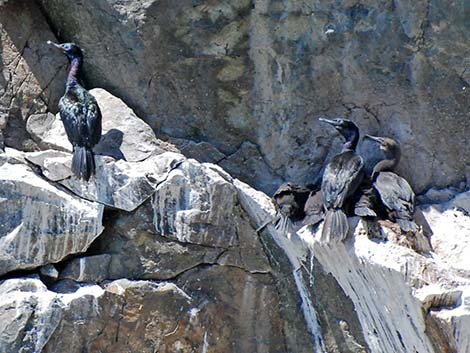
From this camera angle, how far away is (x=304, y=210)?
862 cm

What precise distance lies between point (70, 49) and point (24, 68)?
492 millimetres

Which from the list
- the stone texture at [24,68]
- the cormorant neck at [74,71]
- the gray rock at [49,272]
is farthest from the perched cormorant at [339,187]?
the stone texture at [24,68]

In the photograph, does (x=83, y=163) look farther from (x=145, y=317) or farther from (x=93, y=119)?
(x=145, y=317)

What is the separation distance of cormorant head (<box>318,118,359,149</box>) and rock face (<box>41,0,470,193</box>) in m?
0.39

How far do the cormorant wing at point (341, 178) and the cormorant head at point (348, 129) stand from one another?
0.25 metres

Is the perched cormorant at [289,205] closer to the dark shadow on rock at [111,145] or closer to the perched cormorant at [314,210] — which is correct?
the perched cormorant at [314,210]

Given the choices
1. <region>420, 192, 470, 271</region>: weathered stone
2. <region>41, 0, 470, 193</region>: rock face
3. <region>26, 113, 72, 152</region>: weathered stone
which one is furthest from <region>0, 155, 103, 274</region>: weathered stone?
<region>420, 192, 470, 271</region>: weathered stone

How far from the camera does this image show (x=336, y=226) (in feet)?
27.2

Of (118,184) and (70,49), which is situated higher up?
(70,49)

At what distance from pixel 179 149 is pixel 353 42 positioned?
63.9 inches

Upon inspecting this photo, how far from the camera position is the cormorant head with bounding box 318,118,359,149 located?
891 centimetres

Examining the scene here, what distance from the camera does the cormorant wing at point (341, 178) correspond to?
834 centimetres

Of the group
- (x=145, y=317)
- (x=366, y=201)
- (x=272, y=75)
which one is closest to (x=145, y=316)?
(x=145, y=317)

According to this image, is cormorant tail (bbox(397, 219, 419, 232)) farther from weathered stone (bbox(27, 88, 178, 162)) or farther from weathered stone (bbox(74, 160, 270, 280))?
weathered stone (bbox(27, 88, 178, 162))
